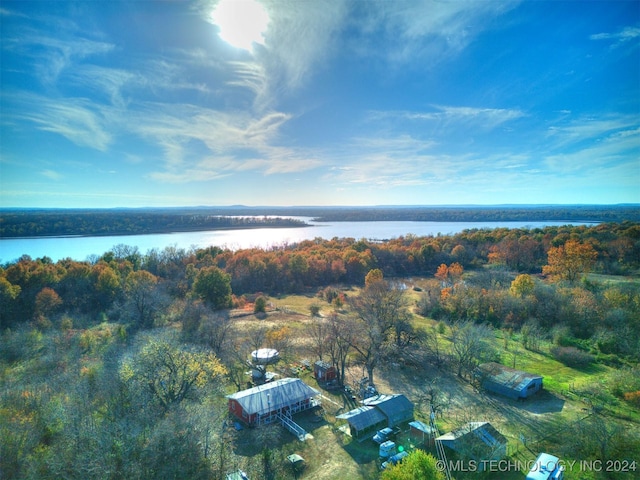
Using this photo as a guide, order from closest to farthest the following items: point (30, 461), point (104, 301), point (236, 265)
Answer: point (30, 461) → point (104, 301) → point (236, 265)

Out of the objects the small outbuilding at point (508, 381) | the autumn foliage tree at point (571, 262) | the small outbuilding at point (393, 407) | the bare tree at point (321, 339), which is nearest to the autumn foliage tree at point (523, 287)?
the autumn foliage tree at point (571, 262)

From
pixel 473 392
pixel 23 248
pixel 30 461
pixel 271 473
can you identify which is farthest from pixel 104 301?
pixel 23 248

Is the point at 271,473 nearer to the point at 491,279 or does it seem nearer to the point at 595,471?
the point at 595,471

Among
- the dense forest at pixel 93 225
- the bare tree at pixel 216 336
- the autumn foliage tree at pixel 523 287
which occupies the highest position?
the dense forest at pixel 93 225

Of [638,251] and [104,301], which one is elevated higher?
[638,251]

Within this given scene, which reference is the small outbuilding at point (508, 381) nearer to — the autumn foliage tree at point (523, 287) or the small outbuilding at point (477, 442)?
the small outbuilding at point (477, 442)

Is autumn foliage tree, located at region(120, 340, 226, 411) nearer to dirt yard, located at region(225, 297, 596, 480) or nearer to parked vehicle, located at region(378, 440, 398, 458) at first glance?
dirt yard, located at region(225, 297, 596, 480)
